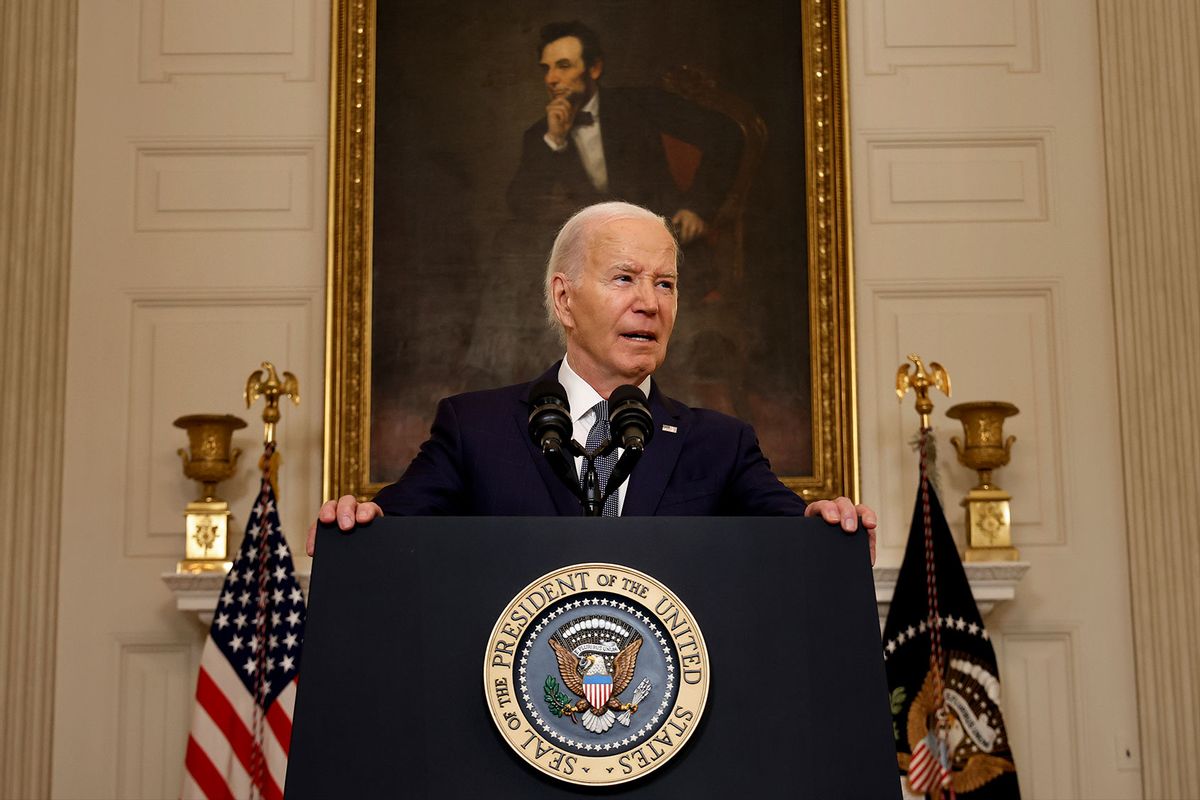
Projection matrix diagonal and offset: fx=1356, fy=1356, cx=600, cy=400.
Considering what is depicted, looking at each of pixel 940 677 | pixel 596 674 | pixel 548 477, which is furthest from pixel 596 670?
pixel 940 677

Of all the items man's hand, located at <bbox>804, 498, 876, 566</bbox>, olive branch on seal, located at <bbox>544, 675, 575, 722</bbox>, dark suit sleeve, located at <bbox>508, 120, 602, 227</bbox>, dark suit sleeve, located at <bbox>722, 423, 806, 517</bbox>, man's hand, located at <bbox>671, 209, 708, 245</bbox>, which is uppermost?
dark suit sleeve, located at <bbox>508, 120, 602, 227</bbox>

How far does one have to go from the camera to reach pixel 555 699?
6.07ft

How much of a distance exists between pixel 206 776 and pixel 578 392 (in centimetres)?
265

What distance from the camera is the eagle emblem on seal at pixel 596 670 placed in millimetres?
1845

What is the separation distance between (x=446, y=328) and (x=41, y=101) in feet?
6.35

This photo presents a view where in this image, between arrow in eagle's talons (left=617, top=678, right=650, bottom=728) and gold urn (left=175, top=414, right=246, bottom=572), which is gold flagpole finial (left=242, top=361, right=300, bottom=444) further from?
arrow in eagle's talons (left=617, top=678, right=650, bottom=728)

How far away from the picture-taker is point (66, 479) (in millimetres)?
5363

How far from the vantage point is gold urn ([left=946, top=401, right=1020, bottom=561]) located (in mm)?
5051

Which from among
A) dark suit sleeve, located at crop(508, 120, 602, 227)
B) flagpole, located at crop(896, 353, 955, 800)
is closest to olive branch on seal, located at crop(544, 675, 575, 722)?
flagpole, located at crop(896, 353, 955, 800)

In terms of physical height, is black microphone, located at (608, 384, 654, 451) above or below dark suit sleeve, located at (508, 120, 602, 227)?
below

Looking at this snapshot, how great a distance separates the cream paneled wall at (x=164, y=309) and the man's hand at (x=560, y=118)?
946 millimetres

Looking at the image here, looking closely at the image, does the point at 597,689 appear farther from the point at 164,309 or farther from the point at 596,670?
the point at 164,309

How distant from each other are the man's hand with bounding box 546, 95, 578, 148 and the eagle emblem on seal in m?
4.02

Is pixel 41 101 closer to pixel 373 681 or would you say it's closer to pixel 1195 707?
pixel 373 681
